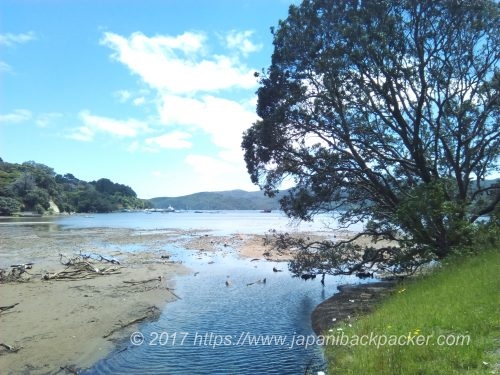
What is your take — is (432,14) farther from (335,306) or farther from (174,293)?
(174,293)

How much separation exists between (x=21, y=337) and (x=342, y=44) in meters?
17.7

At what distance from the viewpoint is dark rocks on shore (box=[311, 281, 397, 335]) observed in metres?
16.0

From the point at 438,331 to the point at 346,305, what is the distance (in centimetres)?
989

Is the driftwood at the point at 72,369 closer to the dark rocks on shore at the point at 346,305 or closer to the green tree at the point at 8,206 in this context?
the dark rocks on shore at the point at 346,305

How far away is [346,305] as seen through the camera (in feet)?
61.3

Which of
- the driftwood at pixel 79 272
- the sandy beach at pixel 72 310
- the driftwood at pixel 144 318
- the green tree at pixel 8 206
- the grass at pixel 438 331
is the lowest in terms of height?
the driftwood at pixel 144 318

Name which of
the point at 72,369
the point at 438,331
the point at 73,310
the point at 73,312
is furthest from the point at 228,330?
the point at 438,331

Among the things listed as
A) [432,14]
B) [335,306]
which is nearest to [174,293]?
[335,306]

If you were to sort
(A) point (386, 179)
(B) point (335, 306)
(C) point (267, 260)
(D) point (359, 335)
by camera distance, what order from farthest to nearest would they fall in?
(C) point (267, 260), (A) point (386, 179), (B) point (335, 306), (D) point (359, 335)

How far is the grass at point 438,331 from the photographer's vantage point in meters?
7.41

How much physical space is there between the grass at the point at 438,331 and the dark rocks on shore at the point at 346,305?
2.85 meters

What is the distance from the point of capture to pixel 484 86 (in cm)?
2070

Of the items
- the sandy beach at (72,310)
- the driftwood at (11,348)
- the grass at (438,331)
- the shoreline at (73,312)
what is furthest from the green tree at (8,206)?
the grass at (438,331)

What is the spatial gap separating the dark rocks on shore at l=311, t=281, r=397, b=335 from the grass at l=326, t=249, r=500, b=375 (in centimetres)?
285
